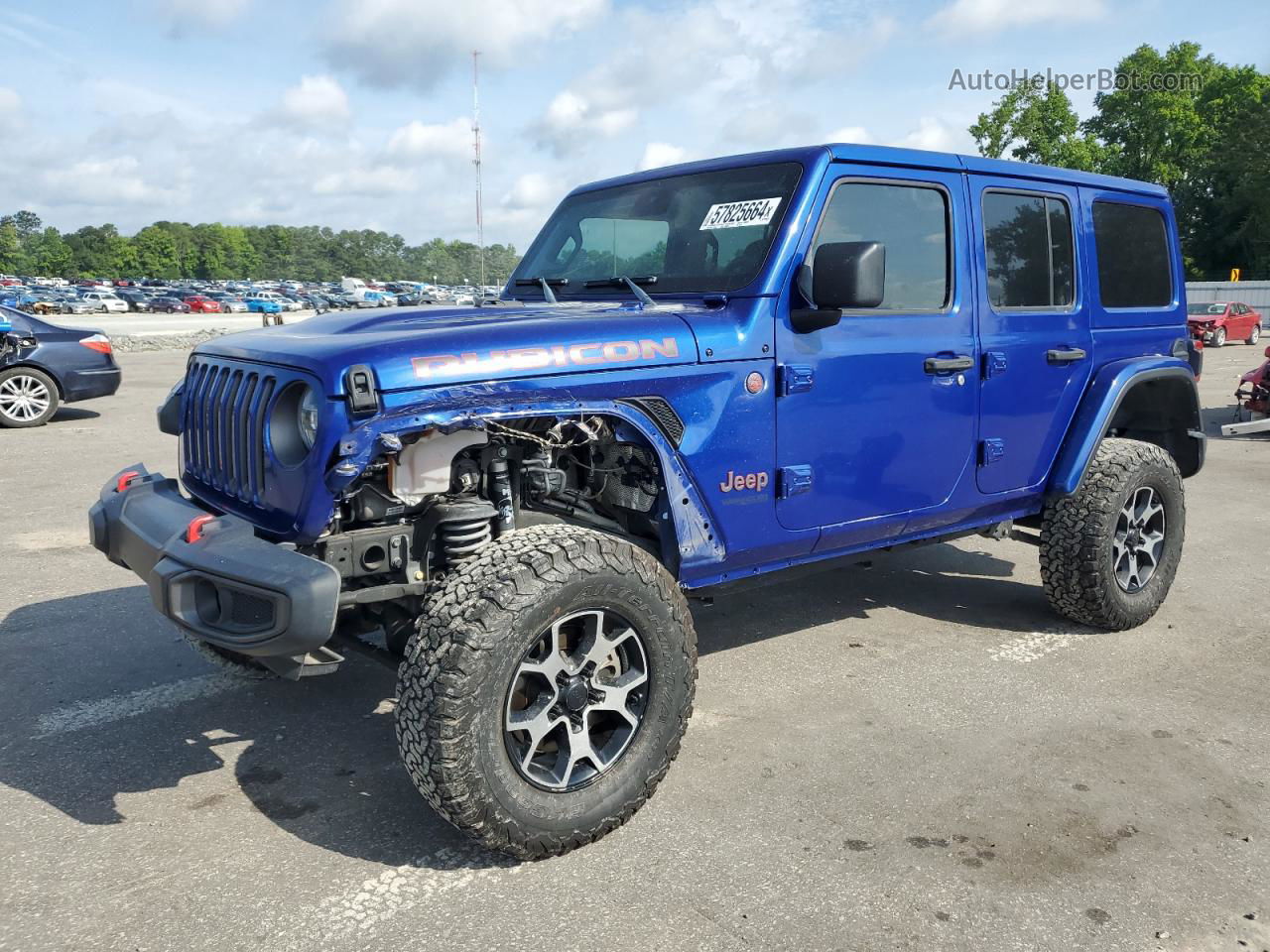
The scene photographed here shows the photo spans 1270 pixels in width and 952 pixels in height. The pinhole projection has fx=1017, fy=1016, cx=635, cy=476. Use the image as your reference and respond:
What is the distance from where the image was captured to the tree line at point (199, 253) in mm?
133125

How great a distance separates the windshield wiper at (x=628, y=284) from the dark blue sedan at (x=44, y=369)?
32.1ft

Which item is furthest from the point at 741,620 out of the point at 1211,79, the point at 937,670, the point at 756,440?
the point at 1211,79

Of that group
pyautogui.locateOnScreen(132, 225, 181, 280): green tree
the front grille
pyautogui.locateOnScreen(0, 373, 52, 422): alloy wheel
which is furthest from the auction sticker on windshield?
pyautogui.locateOnScreen(132, 225, 181, 280): green tree

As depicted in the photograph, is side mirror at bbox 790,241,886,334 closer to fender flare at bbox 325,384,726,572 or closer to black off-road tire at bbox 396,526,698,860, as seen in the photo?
fender flare at bbox 325,384,726,572

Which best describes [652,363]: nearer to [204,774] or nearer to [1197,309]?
[204,774]

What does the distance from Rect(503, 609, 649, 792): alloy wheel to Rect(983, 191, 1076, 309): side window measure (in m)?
2.38

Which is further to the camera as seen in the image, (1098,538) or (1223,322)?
(1223,322)

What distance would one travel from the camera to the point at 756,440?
3551mm

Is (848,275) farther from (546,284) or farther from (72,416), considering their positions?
(72,416)

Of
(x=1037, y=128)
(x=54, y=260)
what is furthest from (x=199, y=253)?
(x=1037, y=128)

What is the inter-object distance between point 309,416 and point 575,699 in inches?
45.1

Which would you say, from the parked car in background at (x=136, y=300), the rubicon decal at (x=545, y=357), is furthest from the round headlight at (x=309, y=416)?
the parked car in background at (x=136, y=300)

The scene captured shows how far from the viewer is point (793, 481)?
368 centimetres

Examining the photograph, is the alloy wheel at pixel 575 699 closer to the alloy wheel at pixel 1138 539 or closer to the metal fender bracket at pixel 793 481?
the metal fender bracket at pixel 793 481
